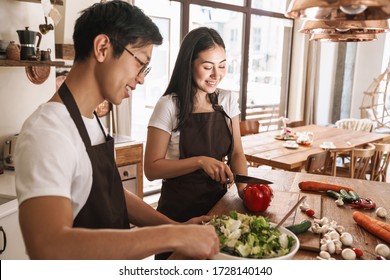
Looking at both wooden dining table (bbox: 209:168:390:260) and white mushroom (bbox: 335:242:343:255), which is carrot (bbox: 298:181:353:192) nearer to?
wooden dining table (bbox: 209:168:390:260)

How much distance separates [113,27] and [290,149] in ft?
9.85

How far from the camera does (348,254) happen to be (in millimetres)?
1210

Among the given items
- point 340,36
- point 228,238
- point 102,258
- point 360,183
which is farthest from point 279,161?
point 102,258

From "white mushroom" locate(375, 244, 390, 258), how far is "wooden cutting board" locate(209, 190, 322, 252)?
0.57ft

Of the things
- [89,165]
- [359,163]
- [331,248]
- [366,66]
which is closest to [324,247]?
[331,248]

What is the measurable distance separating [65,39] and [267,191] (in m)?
2.33

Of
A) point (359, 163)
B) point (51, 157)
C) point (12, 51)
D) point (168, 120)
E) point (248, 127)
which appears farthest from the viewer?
point (248, 127)

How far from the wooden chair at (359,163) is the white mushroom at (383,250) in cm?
248

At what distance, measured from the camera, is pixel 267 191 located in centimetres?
158

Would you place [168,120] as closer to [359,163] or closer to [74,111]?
[74,111]

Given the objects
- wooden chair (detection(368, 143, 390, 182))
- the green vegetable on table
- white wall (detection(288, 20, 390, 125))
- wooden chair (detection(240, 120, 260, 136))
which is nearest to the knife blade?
the green vegetable on table

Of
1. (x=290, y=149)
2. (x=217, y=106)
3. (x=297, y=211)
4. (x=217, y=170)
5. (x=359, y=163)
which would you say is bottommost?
(x=359, y=163)

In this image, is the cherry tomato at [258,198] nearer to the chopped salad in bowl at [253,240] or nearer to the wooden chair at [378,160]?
the chopped salad in bowl at [253,240]
